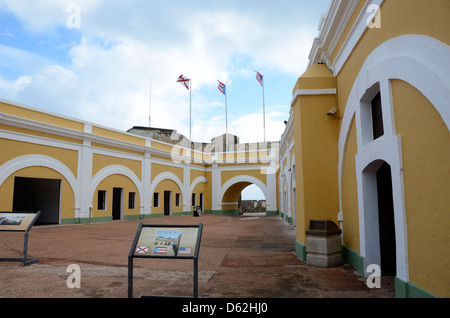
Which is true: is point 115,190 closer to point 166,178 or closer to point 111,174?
point 111,174

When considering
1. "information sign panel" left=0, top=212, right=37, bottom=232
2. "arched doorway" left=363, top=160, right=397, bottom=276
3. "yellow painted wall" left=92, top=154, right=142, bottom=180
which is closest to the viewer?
"arched doorway" left=363, top=160, right=397, bottom=276

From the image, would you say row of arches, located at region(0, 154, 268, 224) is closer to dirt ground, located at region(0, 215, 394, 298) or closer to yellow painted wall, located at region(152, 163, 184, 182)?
yellow painted wall, located at region(152, 163, 184, 182)

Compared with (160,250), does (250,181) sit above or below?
above

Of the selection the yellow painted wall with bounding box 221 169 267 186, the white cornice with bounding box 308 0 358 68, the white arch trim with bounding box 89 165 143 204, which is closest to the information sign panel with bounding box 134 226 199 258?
the white cornice with bounding box 308 0 358 68

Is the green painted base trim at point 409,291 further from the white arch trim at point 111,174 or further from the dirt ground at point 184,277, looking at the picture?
the white arch trim at point 111,174

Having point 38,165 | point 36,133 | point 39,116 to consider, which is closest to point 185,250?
point 38,165

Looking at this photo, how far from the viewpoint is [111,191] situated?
18.5m

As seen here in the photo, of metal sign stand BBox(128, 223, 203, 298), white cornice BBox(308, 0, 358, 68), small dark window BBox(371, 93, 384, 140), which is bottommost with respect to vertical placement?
metal sign stand BBox(128, 223, 203, 298)

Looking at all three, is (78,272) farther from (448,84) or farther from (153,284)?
(448,84)

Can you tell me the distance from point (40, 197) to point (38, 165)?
14.7 feet

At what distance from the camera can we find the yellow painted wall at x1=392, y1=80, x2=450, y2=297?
312 centimetres

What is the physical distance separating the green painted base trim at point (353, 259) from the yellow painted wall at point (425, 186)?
1.72m

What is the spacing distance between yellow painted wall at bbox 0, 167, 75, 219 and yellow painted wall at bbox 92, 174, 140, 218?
1.51 m

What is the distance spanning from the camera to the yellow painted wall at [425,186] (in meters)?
3.12
